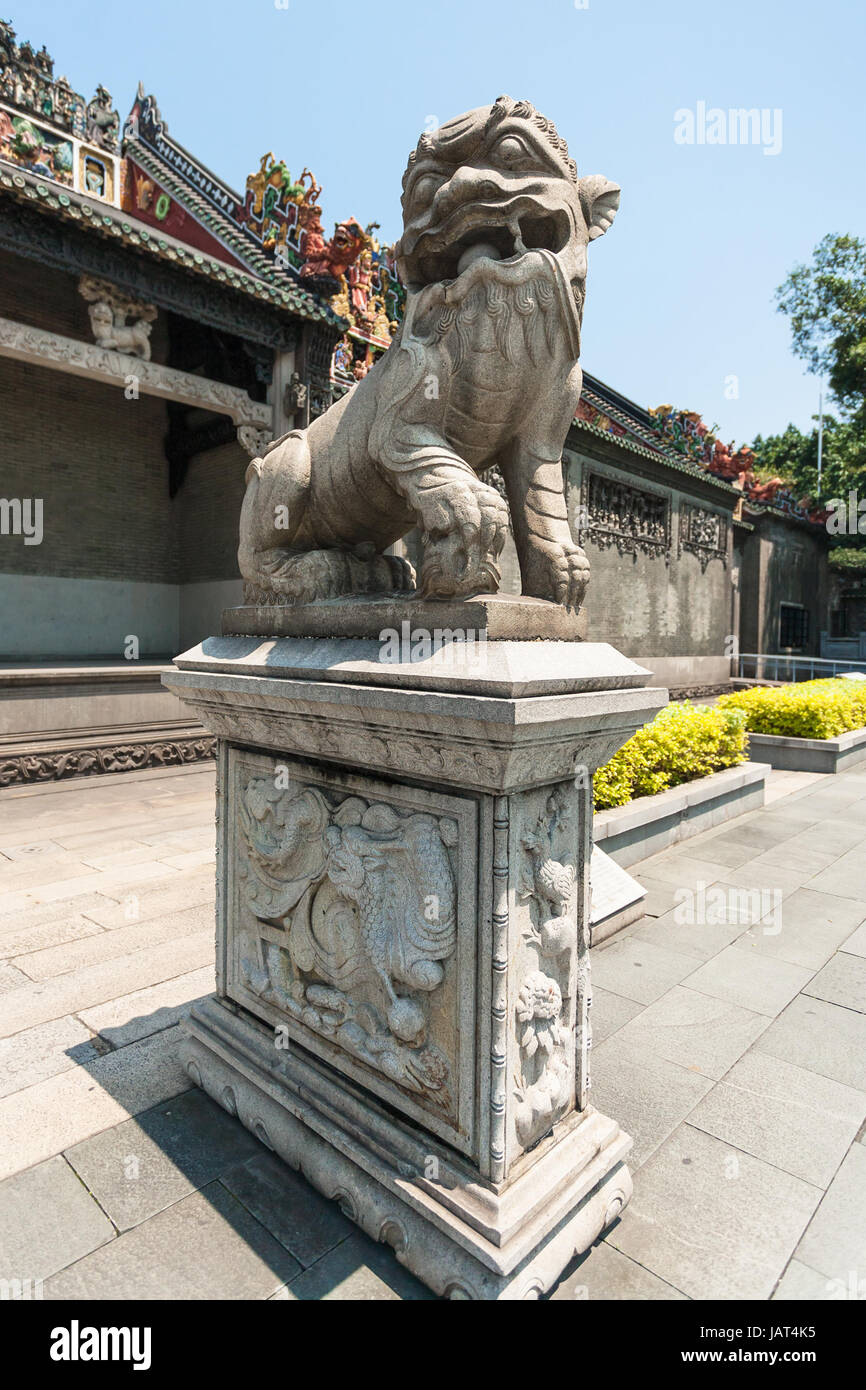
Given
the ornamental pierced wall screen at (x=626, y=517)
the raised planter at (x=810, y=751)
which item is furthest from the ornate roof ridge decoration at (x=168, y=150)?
the raised planter at (x=810, y=751)

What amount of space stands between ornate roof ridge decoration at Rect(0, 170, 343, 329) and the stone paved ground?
6.36 meters

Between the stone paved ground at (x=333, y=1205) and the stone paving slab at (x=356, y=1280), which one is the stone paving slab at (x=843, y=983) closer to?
the stone paved ground at (x=333, y=1205)

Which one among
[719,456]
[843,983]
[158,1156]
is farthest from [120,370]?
[719,456]

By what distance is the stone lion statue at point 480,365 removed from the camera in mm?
1982

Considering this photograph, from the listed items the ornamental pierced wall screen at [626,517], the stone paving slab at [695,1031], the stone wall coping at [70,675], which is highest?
the ornamental pierced wall screen at [626,517]

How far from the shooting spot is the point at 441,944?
1.86 m

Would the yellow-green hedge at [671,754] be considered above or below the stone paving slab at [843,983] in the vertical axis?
above

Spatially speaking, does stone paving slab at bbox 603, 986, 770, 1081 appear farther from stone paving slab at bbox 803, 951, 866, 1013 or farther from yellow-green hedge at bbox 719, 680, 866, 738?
yellow-green hedge at bbox 719, 680, 866, 738

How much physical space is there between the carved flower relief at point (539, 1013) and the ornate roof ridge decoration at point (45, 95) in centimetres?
1416

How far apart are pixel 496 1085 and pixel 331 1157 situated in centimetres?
66

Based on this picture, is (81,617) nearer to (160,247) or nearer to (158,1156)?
(160,247)

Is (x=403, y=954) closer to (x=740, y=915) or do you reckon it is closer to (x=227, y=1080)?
(x=227, y=1080)

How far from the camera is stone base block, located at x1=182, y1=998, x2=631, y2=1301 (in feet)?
5.64

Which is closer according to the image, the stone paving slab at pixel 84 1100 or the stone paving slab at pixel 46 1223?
the stone paving slab at pixel 46 1223
